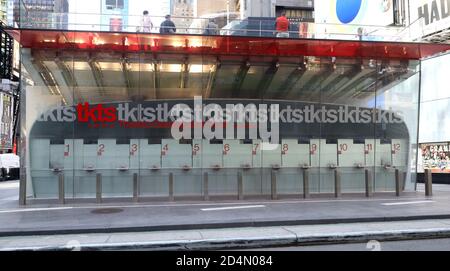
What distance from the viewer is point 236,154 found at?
1616cm

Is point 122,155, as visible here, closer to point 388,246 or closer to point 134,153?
point 134,153

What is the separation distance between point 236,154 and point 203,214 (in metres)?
5.26

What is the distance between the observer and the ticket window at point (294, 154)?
53.9ft

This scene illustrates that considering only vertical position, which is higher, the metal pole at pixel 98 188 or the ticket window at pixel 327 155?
the ticket window at pixel 327 155

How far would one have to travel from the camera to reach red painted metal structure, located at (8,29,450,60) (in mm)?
14086

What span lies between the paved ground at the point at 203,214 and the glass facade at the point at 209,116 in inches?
60.7

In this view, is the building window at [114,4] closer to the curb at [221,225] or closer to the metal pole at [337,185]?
the curb at [221,225]

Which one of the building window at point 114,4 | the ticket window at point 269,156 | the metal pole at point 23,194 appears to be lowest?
the metal pole at point 23,194

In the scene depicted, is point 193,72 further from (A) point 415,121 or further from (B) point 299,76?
(A) point 415,121

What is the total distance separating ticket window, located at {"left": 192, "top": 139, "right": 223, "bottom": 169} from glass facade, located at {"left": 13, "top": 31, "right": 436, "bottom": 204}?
0.04 m

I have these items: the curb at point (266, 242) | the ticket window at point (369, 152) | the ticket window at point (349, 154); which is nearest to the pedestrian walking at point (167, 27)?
the ticket window at point (349, 154)

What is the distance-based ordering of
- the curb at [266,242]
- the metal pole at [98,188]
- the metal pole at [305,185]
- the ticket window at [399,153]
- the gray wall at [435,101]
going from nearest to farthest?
the curb at [266,242]
the metal pole at [98,188]
the metal pole at [305,185]
the ticket window at [399,153]
the gray wall at [435,101]

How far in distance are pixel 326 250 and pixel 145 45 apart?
9.55 meters

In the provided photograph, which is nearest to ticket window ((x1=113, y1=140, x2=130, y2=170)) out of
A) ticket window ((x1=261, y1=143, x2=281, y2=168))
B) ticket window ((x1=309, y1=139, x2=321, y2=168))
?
ticket window ((x1=261, y1=143, x2=281, y2=168))
